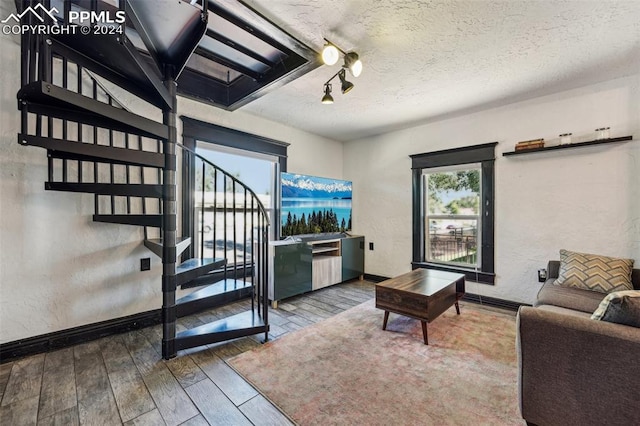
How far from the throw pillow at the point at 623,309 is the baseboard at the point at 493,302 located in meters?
2.24

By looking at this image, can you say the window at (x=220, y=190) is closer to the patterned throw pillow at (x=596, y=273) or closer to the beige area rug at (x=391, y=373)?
the beige area rug at (x=391, y=373)

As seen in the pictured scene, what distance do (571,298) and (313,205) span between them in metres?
3.10

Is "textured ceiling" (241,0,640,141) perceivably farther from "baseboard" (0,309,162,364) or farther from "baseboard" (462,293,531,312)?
"baseboard" (0,309,162,364)

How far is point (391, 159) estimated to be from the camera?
4406mm

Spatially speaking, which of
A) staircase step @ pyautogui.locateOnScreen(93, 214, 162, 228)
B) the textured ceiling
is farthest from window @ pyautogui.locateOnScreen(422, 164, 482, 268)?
staircase step @ pyautogui.locateOnScreen(93, 214, 162, 228)

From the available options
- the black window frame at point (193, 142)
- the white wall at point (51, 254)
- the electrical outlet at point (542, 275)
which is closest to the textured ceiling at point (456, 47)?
the black window frame at point (193, 142)

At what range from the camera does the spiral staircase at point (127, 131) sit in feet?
4.78

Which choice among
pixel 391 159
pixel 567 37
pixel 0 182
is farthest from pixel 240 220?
pixel 567 37

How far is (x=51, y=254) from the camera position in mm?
2223

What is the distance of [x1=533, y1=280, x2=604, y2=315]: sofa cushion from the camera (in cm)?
205

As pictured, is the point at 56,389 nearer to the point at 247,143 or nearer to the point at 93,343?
the point at 93,343

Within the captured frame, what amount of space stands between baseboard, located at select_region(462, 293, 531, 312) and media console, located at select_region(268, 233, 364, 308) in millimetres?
1717

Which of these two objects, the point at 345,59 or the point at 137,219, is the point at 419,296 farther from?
the point at 137,219

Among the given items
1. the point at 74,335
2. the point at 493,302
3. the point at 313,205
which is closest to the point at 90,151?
the point at 74,335
